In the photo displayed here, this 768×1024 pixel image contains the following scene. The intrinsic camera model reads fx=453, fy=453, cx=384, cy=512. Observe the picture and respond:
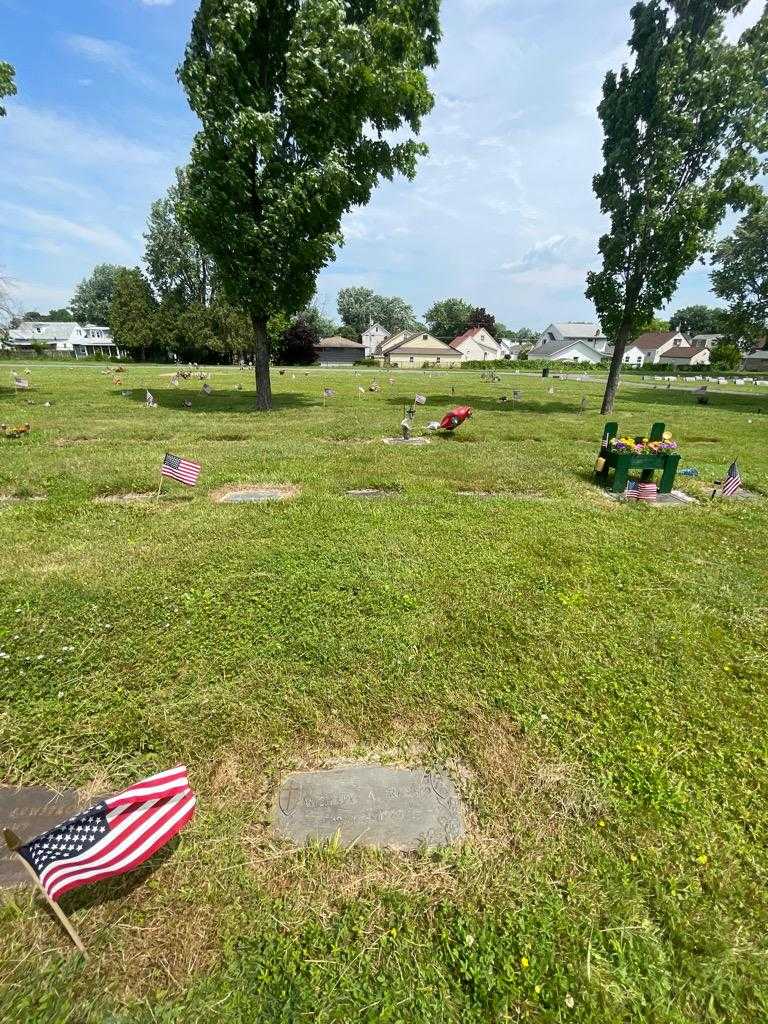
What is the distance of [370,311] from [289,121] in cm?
9708

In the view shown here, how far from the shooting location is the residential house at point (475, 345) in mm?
79438

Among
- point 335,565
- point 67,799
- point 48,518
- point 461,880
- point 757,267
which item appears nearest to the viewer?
point 461,880

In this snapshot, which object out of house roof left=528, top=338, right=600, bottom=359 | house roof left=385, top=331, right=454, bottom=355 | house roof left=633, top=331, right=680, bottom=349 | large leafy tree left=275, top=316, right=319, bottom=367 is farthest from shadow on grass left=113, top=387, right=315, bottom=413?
house roof left=633, top=331, right=680, bottom=349

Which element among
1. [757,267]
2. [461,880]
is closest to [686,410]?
[757,267]

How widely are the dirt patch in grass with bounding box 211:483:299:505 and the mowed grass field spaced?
16.5 inches

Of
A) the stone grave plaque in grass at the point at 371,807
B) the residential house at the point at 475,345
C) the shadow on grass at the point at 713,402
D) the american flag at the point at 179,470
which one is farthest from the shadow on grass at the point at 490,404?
the residential house at the point at 475,345

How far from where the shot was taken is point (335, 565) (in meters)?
4.77

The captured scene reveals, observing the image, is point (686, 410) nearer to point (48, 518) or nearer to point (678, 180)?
point (678, 180)

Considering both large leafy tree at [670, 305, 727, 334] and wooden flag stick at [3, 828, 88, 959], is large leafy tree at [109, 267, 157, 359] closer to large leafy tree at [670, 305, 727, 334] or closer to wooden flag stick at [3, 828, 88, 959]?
wooden flag stick at [3, 828, 88, 959]

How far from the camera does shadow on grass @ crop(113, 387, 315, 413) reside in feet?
53.8

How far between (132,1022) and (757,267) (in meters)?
41.8

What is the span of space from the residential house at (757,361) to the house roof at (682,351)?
22.1 feet

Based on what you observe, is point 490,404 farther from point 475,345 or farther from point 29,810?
point 475,345

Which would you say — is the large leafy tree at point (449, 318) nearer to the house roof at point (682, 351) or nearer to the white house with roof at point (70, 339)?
the house roof at point (682, 351)
